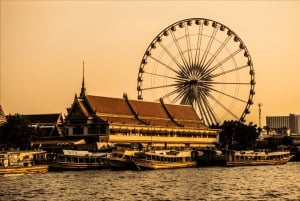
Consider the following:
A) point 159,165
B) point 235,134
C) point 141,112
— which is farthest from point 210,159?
point 235,134

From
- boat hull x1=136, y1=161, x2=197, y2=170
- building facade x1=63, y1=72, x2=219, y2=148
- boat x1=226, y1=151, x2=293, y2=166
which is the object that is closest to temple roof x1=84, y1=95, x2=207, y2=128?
building facade x1=63, y1=72, x2=219, y2=148

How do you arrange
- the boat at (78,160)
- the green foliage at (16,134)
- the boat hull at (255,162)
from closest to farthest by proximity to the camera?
the boat at (78,160)
the boat hull at (255,162)
the green foliage at (16,134)

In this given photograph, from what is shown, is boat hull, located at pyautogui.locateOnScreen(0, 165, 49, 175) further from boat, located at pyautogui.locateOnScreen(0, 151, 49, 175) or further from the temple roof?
the temple roof

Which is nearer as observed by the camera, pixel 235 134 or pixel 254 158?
pixel 254 158

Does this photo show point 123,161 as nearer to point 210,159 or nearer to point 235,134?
point 210,159

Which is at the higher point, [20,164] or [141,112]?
[141,112]

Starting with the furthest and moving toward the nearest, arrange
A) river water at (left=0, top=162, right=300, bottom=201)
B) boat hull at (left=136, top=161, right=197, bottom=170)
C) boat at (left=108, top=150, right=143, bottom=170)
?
1. boat at (left=108, top=150, right=143, bottom=170)
2. boat hull at (left=136, top=161, right=197, bottom=170)
3. river water at (left=0, top=162, right=300, bottom=201)

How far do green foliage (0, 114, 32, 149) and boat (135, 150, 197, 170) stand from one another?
103 feet

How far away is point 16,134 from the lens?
130000mm

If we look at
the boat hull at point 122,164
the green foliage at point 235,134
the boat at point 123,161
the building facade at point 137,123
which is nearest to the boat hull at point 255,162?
the boat at point 123,161

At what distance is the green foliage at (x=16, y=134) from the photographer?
426 ft

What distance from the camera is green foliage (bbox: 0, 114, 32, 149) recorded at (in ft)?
426

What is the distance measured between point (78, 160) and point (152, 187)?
3665 centimetres

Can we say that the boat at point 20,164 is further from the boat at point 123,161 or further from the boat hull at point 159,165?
the boat hull at point 159,165
